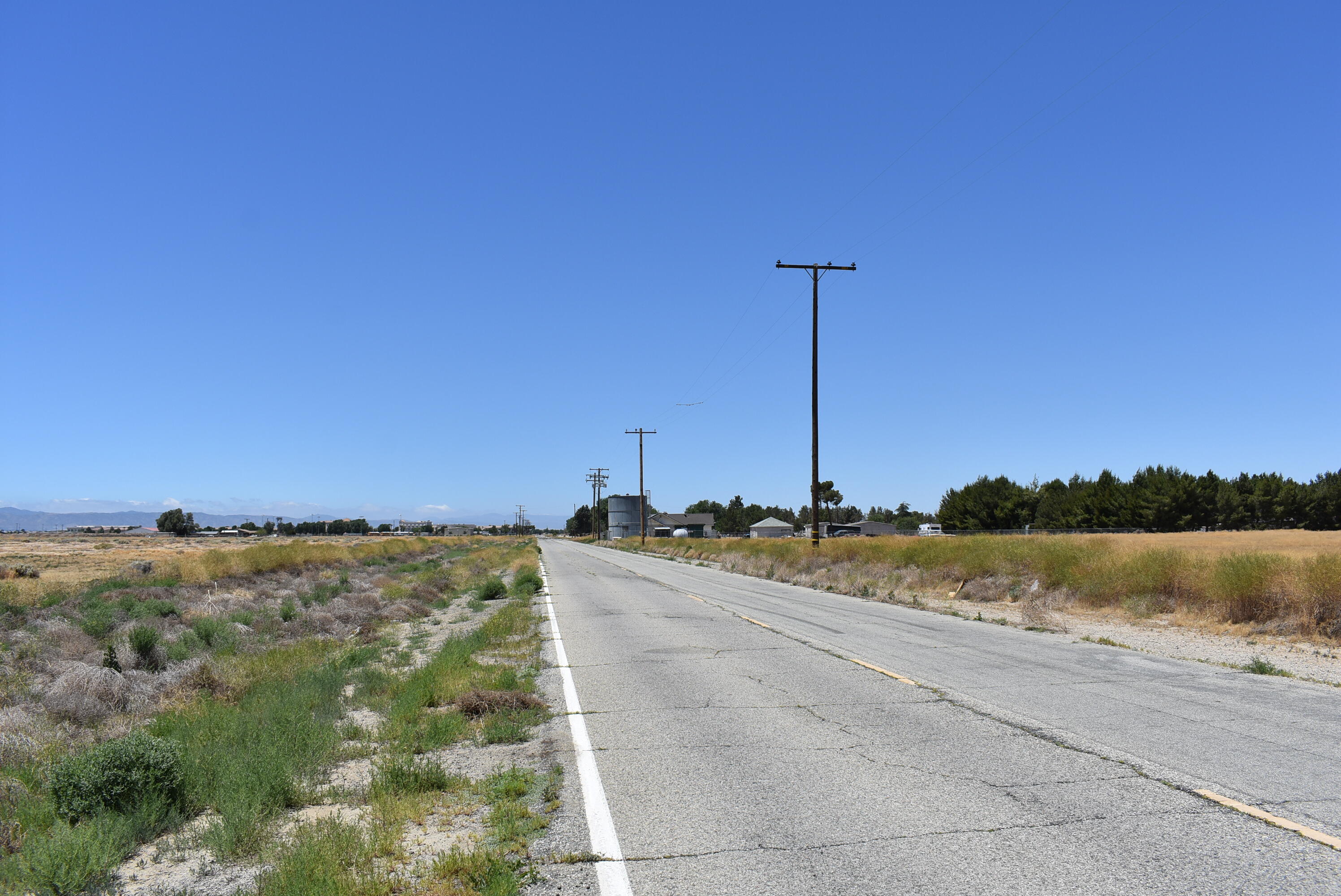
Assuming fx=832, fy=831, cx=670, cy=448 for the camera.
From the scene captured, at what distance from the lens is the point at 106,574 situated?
3703cm

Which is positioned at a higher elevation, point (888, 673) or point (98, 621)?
point (888, 673)

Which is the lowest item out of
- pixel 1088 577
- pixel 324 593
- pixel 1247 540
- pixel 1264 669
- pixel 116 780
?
pixel 324 593

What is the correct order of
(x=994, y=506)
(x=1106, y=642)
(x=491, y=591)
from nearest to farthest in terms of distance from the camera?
(x=1106, y=642), (x=491, y=591), (x=994, y=506)

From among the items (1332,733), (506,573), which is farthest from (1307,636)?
(506,573)

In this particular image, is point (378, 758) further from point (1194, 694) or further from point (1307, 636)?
point (1307, 636)

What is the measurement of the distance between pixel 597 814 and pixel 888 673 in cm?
637

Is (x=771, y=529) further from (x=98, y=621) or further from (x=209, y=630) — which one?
(x=209, y=630)

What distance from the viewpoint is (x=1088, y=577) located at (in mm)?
20672

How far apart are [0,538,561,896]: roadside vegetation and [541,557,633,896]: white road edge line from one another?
319 mm

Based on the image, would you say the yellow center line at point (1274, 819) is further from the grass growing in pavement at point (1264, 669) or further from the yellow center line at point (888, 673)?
the grass growing in pavement at point (1264, 669)

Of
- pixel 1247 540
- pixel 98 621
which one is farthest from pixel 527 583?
pixel 1247 540

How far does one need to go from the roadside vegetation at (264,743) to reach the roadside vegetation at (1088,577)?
13.1 metres

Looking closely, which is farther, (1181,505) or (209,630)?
(1181,505)

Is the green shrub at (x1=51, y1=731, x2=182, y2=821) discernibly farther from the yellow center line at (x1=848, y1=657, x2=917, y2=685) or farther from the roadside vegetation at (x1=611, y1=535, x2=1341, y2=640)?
the roadside vegetation at (x1=611, y1=535, x2=1341, y2=640)
